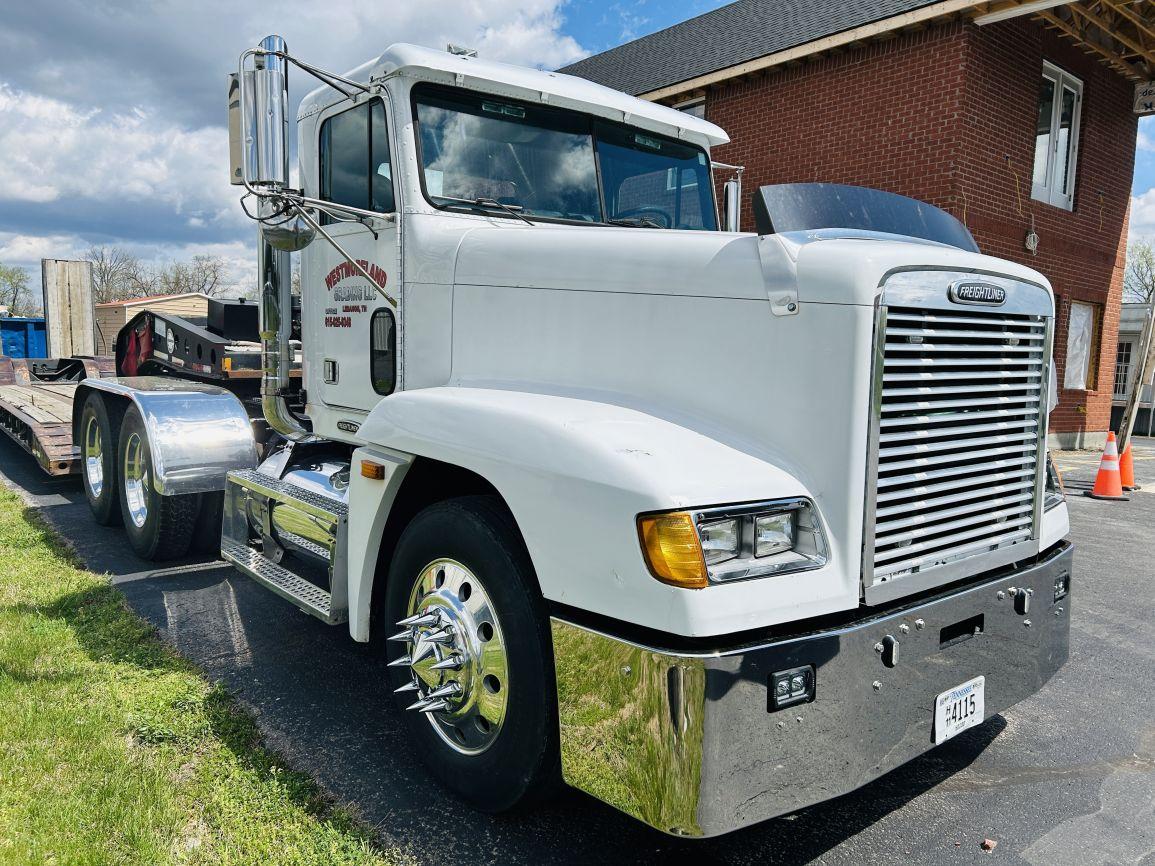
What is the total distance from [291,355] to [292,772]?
8.02 ft

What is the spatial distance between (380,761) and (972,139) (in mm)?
10863

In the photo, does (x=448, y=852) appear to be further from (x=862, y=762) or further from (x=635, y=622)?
(x=862, y=762)

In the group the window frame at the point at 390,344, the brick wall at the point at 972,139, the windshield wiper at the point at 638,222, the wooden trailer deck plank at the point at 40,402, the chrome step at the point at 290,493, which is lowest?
the wooden trailer deck plank at the point at 40,402

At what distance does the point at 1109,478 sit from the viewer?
9609 mm

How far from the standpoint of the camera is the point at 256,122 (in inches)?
117

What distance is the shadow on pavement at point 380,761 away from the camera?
2646mm

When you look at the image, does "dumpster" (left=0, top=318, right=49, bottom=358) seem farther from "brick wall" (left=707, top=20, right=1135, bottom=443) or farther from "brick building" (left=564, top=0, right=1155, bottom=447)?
"brick wall" (left=707, top=20, right=1135, bottom=443)

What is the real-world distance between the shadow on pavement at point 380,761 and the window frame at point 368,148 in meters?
2.11

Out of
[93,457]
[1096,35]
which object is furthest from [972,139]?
[93,457]

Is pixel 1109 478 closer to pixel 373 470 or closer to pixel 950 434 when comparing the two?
pixel 950 434

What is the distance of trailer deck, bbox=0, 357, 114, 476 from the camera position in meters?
6.87

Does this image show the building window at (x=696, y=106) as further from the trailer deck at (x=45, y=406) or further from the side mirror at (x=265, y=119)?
the side mirror at (x=265, y=119)

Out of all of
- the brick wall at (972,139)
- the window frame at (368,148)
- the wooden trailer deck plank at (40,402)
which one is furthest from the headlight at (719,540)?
the brick wall at (972,139)

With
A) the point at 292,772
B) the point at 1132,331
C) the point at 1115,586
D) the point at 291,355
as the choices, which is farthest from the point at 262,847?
the point at 1132,331
